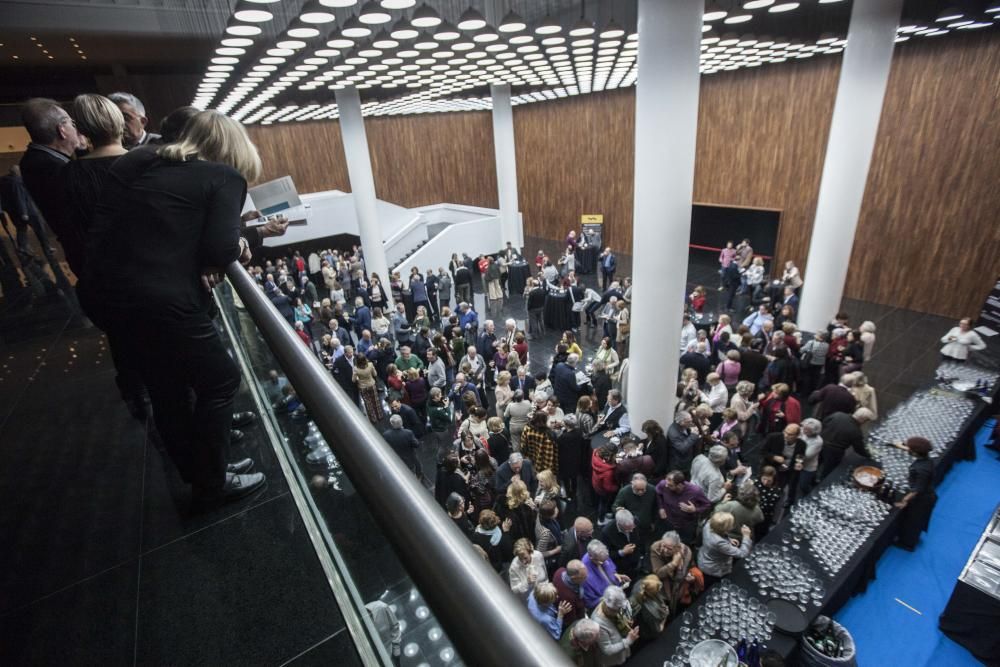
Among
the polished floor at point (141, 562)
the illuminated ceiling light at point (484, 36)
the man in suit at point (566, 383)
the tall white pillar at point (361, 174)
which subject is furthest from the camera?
the tall white pillar at point (361, 174)

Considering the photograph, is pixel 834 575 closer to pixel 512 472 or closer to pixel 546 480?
pixel 546 480

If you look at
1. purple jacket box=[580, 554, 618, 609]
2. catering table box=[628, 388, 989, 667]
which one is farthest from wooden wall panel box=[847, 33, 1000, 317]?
purple jacket box=[580, 554, 618, 609]

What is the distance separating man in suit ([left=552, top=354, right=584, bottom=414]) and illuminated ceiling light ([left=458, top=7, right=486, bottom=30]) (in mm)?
4434

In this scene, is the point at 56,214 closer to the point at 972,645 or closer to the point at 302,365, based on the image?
the point at 302,365

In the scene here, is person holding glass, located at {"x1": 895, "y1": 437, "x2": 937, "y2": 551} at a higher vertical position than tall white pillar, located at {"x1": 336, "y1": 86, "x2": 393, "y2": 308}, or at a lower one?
lower

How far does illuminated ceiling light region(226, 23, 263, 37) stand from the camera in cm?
589

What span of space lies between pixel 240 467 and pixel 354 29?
5.88 m

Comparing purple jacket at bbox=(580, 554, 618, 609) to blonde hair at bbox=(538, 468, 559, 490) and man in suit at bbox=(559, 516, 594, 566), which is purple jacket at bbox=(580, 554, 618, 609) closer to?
man in suit at bbox=(559, 516, 594, 566)

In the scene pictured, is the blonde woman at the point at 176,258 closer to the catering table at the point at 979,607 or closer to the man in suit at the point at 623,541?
the man in suit at the point at 623,541

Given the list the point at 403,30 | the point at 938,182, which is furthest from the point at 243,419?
the point at 938,182

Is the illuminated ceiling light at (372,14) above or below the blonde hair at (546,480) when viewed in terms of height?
above

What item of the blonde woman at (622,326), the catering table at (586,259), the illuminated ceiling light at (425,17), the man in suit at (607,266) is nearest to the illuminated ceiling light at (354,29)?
the illuminated ceiling light at (425,17)

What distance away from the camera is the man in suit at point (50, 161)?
2238 mm

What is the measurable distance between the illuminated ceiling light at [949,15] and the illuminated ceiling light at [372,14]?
8.12 metres
